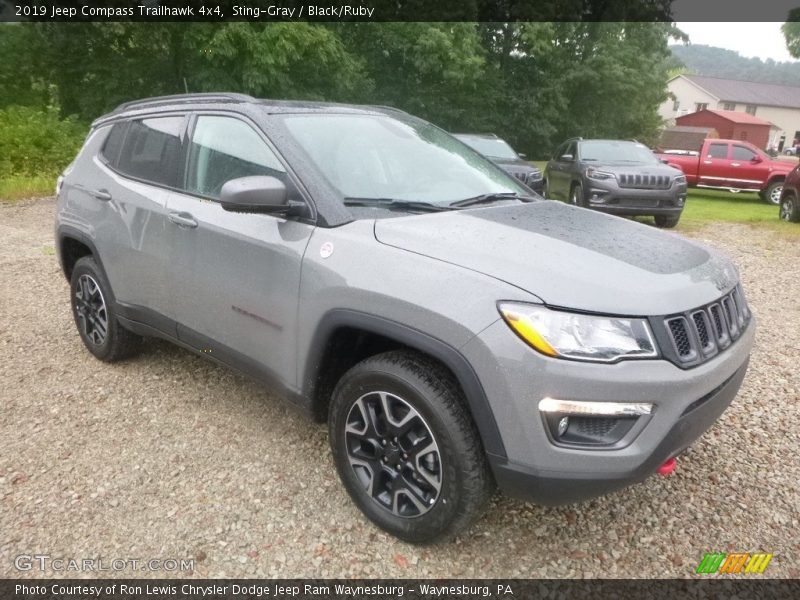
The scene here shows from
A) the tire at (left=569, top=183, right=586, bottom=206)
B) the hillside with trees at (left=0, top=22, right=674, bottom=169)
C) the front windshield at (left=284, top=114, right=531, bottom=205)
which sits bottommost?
the tire at (left=569, top=183, right=586, bottom=206)

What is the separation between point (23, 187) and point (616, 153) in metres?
11.8

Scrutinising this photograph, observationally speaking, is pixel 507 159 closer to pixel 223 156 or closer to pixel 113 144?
pixel 113 144

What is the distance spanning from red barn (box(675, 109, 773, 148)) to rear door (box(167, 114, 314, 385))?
5473 cm

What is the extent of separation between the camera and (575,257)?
89.4 inches

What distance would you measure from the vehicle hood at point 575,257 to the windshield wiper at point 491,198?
0.42 ft

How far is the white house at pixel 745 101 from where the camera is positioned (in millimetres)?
63531

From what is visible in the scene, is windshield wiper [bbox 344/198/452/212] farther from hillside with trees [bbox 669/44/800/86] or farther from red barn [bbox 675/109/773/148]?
hillside with trees [bbox 669/44/800/86]

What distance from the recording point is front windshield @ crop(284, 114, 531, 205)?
2.83 meters

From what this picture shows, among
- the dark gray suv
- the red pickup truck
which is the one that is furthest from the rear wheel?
the dark gray suv

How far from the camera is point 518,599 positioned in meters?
2.29

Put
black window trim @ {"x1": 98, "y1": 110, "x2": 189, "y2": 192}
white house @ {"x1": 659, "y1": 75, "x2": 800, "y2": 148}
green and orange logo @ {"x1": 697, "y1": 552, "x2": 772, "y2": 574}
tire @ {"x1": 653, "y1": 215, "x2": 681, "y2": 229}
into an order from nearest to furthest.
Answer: green and orange logo @ {"x1": 697, "y1": 552, "x2": 772, "y2": 574} → black window trim @ {"x1": 98, "y1": 110, "x2": 189, "y2": 192} → tire @ {"x1": 653, "y1": 215, "x2": 681, "y2": 229} → white house @ {"x1": 659, "y1": 75, "x2": 800, "y2": 148}

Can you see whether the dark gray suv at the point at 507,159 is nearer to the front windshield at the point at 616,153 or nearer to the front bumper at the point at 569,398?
the front windshield at the point at 616,153

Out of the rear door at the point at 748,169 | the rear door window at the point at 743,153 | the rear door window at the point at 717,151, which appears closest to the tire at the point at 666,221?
the rear door at the point at 748,169

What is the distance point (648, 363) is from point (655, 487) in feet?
4.00
